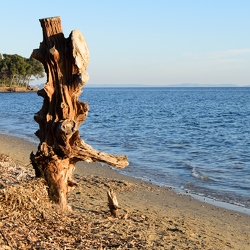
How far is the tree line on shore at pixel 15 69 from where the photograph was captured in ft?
322

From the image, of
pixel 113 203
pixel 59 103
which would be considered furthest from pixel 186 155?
pixel 59 103

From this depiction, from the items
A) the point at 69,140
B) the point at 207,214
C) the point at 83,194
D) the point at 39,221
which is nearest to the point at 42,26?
the point at 69,140

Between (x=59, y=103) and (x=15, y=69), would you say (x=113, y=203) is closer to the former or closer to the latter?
(x=59, y=103)

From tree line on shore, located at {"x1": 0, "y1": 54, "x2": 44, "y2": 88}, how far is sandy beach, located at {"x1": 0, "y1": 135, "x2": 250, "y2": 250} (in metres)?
90.8

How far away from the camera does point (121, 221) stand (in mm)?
7258

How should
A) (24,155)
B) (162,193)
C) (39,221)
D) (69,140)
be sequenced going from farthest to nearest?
(24,155) < (162,193) < (69,140) < (39,221)

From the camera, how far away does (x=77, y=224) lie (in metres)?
6.09

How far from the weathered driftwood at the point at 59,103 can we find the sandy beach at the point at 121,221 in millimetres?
371

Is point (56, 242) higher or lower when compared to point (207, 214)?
higher

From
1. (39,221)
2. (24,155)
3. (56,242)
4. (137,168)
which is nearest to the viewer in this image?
(56,242)

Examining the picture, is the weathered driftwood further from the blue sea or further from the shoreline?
the blue sea

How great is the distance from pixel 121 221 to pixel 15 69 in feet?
315

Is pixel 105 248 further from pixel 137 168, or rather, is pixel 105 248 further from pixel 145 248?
pixel 137 168

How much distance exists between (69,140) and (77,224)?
4.41ft
